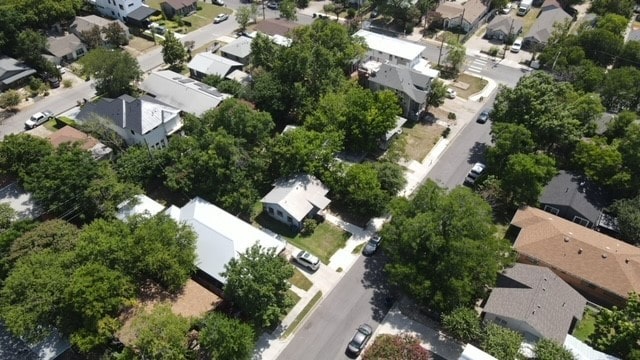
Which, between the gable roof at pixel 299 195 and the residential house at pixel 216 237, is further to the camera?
the gable roof at pixel 299 195

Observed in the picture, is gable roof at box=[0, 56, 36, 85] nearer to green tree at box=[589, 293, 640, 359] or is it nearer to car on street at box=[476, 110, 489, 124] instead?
car on street at box=[476, 110, 489, 124]

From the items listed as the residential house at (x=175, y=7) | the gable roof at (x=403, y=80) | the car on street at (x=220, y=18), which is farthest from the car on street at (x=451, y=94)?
the residential house at (x=175, y=7)

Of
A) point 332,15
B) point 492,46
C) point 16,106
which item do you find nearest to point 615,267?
point 492,46

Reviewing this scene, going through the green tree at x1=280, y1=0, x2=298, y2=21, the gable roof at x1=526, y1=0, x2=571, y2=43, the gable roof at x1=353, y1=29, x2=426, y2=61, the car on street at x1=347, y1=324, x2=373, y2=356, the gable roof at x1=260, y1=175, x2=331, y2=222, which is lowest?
the car on street at x1=347, y1=324, x2=373, y2=356

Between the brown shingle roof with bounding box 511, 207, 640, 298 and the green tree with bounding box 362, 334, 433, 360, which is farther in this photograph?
the brown shingle roof with bounding box 511, 207, 640, 298

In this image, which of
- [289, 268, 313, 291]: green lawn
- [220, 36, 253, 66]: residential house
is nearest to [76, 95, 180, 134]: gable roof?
[220, 36, 253, 66]: residential house

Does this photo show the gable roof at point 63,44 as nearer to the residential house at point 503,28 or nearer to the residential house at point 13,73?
the residential house at point 13,73

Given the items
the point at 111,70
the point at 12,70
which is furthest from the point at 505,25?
the point at 12,70
